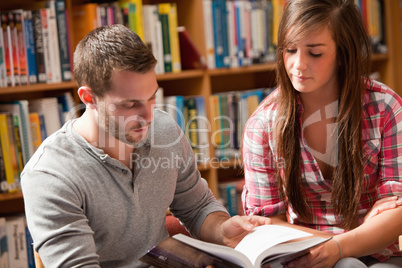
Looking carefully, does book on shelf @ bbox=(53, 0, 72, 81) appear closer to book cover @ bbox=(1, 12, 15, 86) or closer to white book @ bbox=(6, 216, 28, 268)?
book cover @ bbox=(1, 12, 15, 86)

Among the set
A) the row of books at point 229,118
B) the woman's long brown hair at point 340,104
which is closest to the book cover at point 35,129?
the row of books at point 229,118

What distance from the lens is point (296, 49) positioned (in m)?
1.45

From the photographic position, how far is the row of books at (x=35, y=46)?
208 cm

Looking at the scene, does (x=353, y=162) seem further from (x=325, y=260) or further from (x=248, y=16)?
(x=248, y=16)

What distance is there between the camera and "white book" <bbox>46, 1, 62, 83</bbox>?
2.13 metres

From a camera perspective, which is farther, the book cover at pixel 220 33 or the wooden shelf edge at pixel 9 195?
the book cover at pixel 220 33

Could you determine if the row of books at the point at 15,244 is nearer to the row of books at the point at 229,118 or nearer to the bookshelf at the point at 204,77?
the bookshelf at the point at 204,77

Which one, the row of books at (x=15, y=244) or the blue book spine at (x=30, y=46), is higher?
the blue book spine at (x=30, y=46)

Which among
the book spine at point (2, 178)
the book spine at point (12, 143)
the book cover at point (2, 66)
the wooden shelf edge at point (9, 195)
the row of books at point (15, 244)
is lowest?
the row of books at point (15, 244)

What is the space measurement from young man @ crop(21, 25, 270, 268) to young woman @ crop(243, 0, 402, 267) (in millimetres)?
222

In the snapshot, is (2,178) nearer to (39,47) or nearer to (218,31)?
(39,47)

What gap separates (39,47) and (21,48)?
0.07 m

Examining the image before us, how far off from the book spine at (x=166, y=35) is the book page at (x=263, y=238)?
1.23m

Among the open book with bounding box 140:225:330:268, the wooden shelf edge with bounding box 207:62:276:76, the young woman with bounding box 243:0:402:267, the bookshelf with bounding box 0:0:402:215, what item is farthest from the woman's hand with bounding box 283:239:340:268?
the wooden shelf edge with bounding box 207:62:276:76
